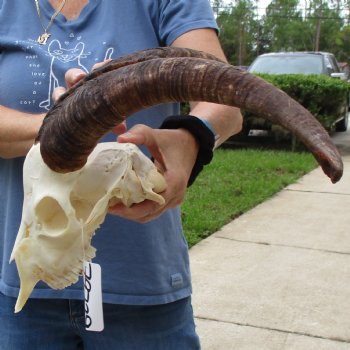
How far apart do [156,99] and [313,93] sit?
1136cm

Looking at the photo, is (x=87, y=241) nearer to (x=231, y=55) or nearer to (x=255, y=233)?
(x=255, y=233)

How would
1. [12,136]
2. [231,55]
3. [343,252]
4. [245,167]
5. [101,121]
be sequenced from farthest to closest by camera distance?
[231,55], [245,167], [343,252], [12,136], [101,121]

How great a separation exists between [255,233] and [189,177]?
5.51 m

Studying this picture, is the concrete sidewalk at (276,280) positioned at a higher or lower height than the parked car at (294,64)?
lower

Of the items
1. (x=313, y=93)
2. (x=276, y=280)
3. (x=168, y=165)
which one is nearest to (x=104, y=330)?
(x=168, y=165)

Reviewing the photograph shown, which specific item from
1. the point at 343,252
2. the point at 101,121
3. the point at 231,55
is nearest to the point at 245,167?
the point at 343,252

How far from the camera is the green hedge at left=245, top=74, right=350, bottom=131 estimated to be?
1220cm

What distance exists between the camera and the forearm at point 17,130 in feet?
5.99

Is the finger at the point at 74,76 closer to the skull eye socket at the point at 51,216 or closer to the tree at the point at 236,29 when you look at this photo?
the skull eye socket at the point at 51,216

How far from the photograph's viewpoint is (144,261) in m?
2.07

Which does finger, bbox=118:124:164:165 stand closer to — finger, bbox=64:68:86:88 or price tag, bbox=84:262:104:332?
finger, bbox=64:68:86:88

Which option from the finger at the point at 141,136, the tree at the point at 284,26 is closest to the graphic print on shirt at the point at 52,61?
the finger at the point at 141,136

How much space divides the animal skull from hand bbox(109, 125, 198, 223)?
0.9 inches

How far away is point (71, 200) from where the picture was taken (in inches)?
62.4
